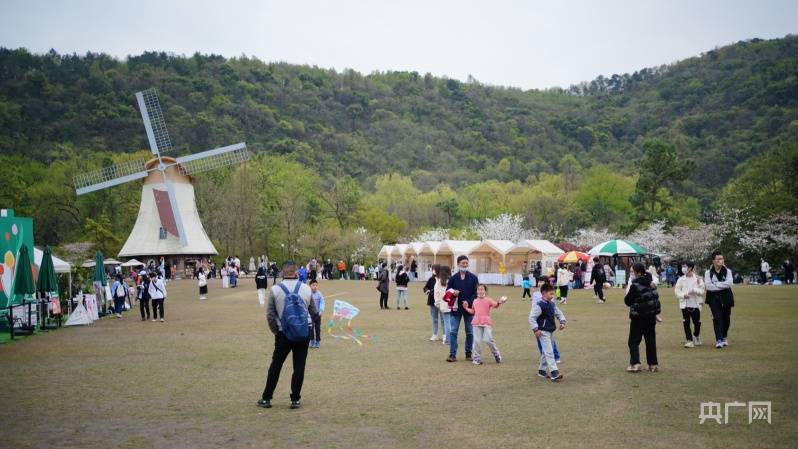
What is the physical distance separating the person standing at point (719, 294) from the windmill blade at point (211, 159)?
2030 inches

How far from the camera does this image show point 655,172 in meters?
58.4

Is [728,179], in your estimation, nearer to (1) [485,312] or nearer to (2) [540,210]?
(2) [540,210]

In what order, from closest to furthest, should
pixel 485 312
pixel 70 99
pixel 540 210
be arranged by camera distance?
pixel 485 312, pixel 540 210, pixel 70 99

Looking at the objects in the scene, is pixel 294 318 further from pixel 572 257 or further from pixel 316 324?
pixel 572 257

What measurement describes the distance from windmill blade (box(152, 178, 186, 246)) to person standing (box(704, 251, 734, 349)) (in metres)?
49.3

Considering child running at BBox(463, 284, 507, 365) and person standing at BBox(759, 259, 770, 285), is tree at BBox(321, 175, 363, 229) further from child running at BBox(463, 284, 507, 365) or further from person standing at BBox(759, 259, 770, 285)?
child running at BBox(463, 284, 507, 365)

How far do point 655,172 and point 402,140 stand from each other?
6765 cm

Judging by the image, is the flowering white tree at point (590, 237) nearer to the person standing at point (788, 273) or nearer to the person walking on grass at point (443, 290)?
the person standing at point (788, 273)

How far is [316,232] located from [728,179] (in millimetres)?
48986

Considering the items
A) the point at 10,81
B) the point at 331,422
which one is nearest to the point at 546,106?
the point at 10,81

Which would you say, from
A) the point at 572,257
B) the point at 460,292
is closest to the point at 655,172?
the point at 572,257

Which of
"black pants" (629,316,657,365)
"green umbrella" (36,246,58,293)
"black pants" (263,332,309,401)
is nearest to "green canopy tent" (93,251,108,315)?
"green umbrella" (36,246,58,293)

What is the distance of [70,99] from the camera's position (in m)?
84.1

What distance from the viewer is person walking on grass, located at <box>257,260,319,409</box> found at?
306 inches
